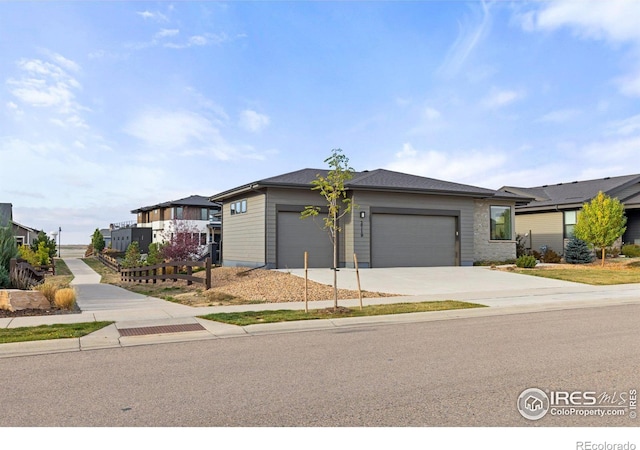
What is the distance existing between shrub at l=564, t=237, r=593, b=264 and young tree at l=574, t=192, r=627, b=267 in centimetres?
Result: 159

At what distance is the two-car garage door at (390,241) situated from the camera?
20.8 meters

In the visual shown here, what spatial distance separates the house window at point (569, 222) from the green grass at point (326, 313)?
21.5 metres

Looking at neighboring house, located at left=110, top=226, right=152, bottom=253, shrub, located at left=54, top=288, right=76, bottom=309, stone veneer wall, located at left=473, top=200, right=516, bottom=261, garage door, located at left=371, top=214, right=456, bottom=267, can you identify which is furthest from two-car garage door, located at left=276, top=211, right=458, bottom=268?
neighboring house, located at left=110, top=226, right=152, bottom=253

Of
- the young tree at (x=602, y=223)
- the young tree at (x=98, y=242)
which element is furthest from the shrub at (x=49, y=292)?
the young tree at (x=98, y=242)

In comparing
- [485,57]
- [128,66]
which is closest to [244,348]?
[128,66]

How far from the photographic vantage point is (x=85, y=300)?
13.7 meters

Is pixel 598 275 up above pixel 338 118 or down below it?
below

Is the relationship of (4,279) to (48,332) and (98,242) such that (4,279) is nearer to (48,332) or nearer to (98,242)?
(48,332)

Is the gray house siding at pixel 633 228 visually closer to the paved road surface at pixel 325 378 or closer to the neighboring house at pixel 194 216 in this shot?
the paved road surface at pixel 325 378

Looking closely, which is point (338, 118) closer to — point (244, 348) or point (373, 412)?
point (244, 348)

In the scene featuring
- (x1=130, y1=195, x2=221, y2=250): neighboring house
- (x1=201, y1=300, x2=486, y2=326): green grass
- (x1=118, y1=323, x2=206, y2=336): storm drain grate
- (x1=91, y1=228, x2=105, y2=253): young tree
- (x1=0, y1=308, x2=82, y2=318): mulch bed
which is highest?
(x1=130, y1=195, x2=221, y2=250): neighboring house

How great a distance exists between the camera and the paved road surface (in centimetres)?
439

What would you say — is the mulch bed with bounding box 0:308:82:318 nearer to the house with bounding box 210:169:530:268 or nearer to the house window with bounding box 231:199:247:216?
the house with bounding box 210:169:530:268
